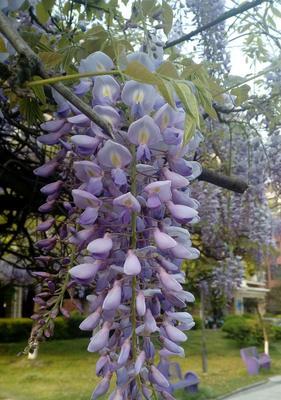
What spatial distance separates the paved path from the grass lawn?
0.26 meters

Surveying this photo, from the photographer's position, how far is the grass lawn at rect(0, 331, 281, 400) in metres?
9.03

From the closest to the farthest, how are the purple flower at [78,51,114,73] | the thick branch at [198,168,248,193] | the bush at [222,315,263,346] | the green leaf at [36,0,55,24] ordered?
the purple flower at [78,51,114,73] → the green leaf at [36,0,55,24] → the thick branch at [198,168,248,193] → the bush at [222,315,263,346]

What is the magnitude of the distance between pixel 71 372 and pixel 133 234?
447 inches

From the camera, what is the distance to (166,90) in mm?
779

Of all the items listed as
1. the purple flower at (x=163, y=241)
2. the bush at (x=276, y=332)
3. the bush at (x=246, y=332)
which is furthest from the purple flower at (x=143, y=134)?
the bush at (x=276, y=332)

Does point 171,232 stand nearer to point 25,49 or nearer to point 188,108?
point 188,108

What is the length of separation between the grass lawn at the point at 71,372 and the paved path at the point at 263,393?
0.26 metres

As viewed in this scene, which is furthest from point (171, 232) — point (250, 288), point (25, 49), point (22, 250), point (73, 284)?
point (250, 288)

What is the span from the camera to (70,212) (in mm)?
916

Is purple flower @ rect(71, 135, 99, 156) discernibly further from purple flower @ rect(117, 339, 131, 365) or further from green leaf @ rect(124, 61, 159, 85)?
purple flower @ rect(117, 339, 131, 365)

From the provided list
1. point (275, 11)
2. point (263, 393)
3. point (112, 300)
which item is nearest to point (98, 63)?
point (112, 300)

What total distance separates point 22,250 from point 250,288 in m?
30.5

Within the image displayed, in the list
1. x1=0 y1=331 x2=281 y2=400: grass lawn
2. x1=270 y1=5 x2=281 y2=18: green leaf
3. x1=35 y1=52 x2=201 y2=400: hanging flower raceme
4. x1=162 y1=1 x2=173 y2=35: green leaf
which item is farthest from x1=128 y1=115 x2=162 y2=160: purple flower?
x1=0 y1=331 x2=281 y2=400: grass lawn

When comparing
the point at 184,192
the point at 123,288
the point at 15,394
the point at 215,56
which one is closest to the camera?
the point at 123,288
